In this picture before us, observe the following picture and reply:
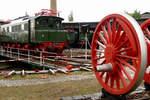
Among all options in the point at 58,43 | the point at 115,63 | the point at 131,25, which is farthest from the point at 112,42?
the point at 58,43

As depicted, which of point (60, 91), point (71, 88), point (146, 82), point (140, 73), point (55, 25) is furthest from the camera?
point (55, 25)

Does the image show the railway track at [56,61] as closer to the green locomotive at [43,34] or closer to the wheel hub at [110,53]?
the green locomotive at [43,34]

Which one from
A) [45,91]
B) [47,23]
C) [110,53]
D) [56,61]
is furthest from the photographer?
[47,23]

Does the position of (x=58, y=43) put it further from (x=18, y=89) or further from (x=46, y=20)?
(x=18, y=89)

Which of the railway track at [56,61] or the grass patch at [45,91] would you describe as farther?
the railway track at [56,61]

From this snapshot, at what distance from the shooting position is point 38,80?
7980mm

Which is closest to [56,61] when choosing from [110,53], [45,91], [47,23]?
[47,23]

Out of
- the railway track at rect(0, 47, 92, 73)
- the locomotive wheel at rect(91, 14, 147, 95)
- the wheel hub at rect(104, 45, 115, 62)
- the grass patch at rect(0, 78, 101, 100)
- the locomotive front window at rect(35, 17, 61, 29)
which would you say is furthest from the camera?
the locomotive front window at rect(35, 17, 61, 29)

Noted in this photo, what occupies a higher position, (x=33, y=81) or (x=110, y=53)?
(x=110, y=53)

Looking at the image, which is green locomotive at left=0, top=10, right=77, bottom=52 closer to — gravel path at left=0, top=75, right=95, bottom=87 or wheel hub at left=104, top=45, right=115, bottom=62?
gravel path at left=0, top=75, right=95, bottom=87

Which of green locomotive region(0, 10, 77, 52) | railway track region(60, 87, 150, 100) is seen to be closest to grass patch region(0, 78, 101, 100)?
railway track region(60, 87, 150, 100)

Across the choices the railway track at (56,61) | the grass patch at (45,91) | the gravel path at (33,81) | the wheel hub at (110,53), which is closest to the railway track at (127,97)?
the wheel hub at (110,53)

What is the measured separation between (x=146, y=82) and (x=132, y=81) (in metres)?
1.52

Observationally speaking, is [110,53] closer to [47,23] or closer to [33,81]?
[33,81]
